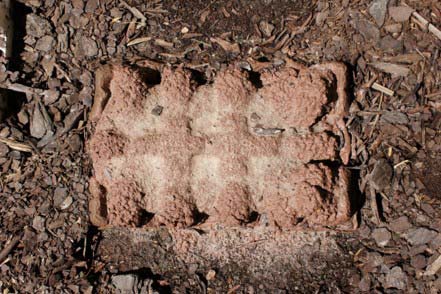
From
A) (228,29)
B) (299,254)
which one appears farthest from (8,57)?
(299,254)

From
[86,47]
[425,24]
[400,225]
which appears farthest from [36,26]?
[400,225]

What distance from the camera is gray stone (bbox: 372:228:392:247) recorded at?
73.2 inches

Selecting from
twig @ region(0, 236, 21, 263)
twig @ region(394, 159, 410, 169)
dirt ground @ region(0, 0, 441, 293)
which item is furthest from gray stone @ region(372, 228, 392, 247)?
twig @ region(0, 236, 21, 263)

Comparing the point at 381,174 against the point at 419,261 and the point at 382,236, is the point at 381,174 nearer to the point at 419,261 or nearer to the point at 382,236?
the point at 382,236

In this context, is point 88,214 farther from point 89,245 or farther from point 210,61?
point 210,61

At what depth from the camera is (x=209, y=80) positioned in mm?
2051

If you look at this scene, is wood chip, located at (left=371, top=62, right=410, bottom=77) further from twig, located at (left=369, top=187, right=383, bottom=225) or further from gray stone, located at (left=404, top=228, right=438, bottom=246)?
gray stone, located at (left=404, top=228, right=438, bottom=246)

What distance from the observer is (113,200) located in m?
2.00

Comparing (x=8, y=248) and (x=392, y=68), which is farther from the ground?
(x=392, y=68)


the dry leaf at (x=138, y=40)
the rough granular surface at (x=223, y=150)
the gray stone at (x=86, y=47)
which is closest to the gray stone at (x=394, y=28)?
the rough granular surface at (x=223, y=150)

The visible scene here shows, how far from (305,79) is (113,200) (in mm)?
881

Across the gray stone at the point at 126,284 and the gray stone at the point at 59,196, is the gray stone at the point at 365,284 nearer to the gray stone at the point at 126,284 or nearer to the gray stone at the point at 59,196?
the gray stone at the point at 126,284

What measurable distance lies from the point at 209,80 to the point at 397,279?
1038mm

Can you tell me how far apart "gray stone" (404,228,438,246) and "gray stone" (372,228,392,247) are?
69 millimetres
